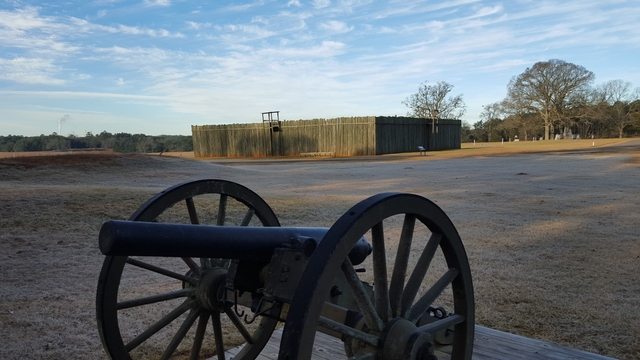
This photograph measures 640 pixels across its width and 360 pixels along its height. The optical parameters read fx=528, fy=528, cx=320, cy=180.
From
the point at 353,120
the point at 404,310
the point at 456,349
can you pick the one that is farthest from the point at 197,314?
the point at 353,120

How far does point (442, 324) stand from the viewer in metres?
2.37

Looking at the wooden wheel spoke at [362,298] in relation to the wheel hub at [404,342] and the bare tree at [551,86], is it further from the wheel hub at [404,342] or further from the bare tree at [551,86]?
the bare tree at [551,86]

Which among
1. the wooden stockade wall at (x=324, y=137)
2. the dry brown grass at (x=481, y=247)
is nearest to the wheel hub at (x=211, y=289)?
the dry brown grass at (x=481, y=247)

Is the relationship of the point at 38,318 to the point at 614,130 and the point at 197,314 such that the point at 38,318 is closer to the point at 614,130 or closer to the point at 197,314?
the point at 197,314

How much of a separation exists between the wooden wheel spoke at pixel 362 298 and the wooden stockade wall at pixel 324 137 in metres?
30.4

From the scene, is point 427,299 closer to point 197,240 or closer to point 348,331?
point 348,331

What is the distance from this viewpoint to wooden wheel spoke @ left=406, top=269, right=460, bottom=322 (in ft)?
7.77

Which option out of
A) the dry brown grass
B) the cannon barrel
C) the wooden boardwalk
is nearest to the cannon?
the cannon barrel

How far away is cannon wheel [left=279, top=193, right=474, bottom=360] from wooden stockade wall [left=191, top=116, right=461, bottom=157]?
30.1 m

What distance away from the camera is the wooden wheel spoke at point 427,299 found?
7.77ft

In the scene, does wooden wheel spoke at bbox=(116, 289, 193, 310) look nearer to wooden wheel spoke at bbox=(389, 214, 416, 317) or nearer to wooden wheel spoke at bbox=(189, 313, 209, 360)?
wooden wheel spoke at bbox=(189, 313, 209, 360)

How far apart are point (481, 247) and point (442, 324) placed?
15.9 ft

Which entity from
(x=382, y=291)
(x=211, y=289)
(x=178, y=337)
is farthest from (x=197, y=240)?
(x=178, y=337)

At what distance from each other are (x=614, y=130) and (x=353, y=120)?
144ft
